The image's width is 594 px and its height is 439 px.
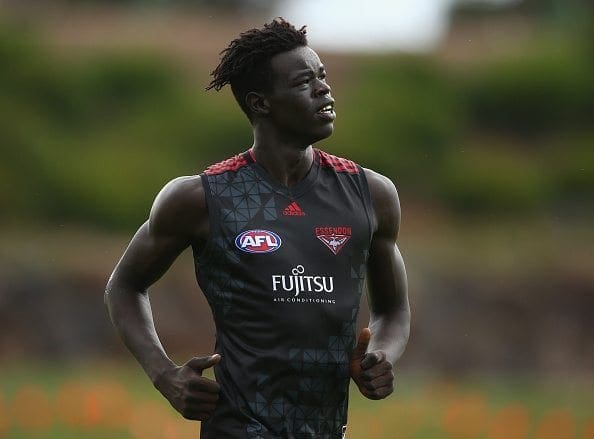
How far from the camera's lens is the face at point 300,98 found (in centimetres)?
651

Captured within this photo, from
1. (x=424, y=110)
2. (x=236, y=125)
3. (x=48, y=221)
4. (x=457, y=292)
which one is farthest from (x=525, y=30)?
(x=457, y=292)

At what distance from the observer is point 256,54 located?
664 cm

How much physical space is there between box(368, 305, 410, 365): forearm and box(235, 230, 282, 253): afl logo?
627mm

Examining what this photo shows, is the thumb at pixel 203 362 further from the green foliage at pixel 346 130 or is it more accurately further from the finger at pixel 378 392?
the green foliage at pixel 346 130

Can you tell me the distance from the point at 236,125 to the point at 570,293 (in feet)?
27.9

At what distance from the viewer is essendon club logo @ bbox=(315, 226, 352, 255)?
21.1 ft

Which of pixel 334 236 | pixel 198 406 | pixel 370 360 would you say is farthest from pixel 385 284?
pixel 198 406

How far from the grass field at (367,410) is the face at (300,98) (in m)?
5.69

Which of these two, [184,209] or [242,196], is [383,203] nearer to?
[242,196]

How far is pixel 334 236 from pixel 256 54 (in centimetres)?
80

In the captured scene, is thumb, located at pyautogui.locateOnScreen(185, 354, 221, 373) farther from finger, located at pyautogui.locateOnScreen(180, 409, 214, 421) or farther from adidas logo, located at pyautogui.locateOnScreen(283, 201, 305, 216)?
adidas logo, located at pyautogui.locateOnScreen(283, 201, 305, 216)

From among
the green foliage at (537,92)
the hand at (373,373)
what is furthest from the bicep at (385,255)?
the green foliage at (537,92)

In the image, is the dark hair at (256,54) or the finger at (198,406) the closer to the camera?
the finger at (198,406)

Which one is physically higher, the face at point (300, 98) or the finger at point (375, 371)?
the face at point (300, 98)
